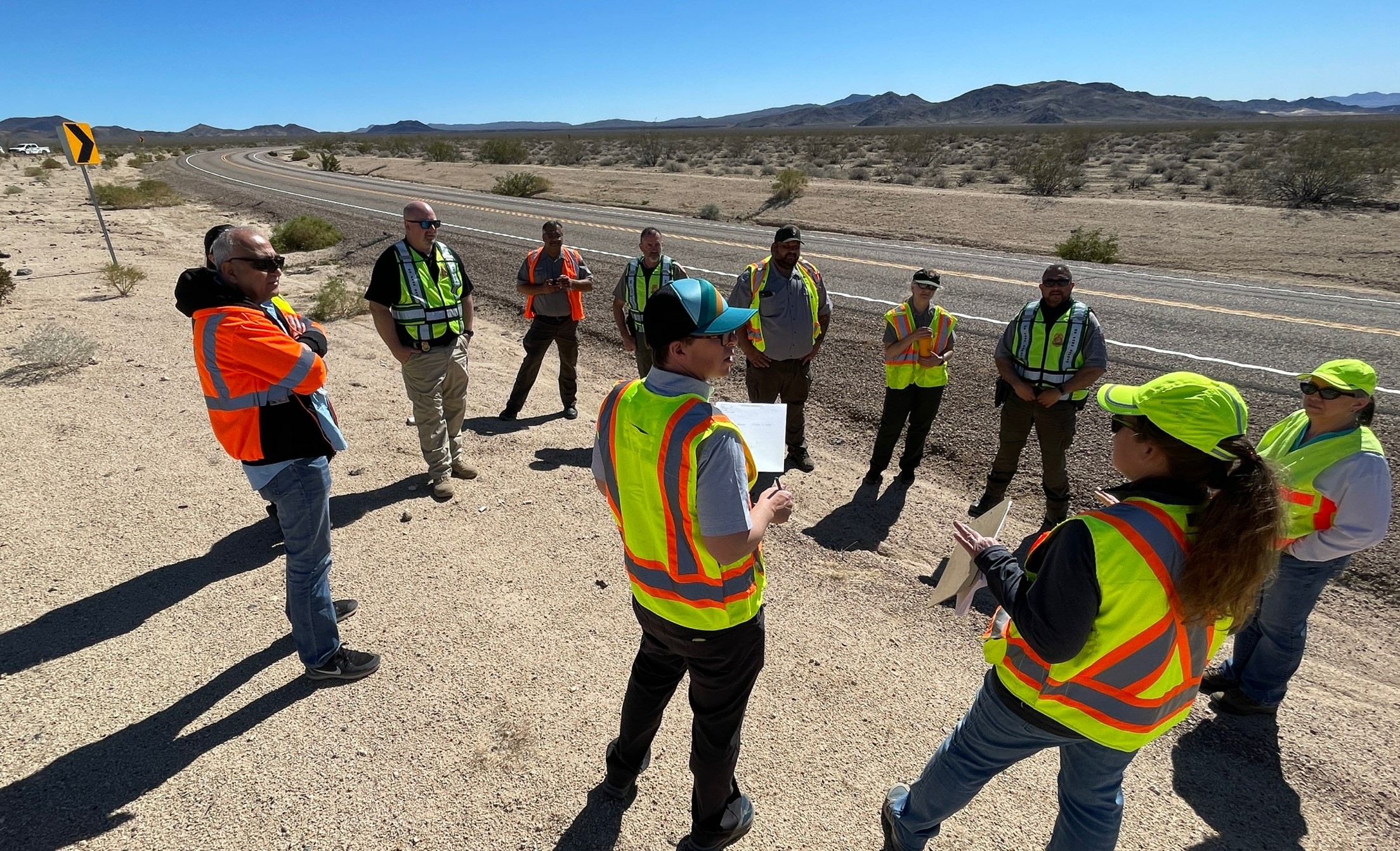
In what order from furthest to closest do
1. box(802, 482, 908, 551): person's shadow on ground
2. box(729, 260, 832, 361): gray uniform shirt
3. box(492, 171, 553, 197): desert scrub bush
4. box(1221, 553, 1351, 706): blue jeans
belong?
box(492, 171, 553, 197): desert scrub bush → box(729, 260, 832, 361): gray uniform shirt → box(802, 482, 908, 551): person's shadow on ground → box(1221, 553, 1351, 706): blue jeans

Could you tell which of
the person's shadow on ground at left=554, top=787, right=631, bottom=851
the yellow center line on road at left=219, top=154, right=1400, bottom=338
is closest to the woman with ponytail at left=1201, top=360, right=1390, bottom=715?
the person's shadow on ground at left=554, top=787, right=631, bottom=851

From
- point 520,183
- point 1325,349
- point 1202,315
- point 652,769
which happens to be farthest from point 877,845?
point 520,183

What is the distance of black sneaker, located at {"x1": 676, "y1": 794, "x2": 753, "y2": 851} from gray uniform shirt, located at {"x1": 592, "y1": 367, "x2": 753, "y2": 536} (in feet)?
4.55

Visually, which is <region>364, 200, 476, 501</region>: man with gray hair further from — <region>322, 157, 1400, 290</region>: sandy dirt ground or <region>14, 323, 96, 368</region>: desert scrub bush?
<region>322, 157, 1400, 290</region>: sandy dirt ground

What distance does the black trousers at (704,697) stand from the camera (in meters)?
2.33

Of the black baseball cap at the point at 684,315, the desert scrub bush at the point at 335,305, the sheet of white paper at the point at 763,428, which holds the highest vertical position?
the black baseball cap at the point at 684,315

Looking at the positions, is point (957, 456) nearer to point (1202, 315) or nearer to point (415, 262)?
point (415, 262)

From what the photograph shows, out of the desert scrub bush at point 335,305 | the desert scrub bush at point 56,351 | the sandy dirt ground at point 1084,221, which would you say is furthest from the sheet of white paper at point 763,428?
the sandy dirt ground at point 1084,221

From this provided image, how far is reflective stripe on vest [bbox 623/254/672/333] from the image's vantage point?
6332 millimetres

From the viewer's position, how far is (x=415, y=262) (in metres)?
5.07

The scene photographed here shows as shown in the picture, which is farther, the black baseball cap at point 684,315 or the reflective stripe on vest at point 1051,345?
the reflective stripe on vest at point 1051,345

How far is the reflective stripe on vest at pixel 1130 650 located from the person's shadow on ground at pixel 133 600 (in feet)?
15.0

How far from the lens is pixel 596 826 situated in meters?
2.84

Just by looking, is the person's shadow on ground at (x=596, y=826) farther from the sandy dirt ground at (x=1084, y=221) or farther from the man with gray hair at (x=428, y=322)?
the sandy dirt ground at (x=1084, y=221)
